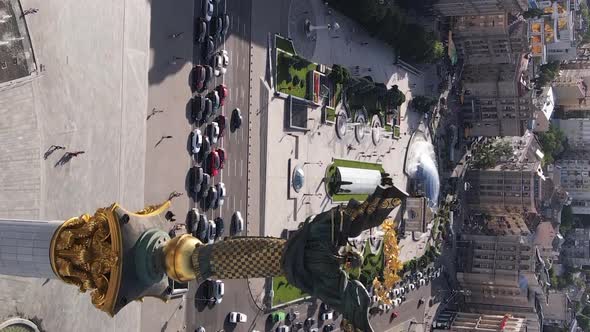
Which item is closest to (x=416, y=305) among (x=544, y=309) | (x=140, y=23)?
(x=544, y=309)

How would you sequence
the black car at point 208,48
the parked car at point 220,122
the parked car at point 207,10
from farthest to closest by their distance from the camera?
the parked car at point 220,122, the black car at point 208,48, the parked car at point 207,10

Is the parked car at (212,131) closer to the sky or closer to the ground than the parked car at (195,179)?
closer to the sky

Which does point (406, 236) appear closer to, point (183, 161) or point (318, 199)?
point (318, 199)

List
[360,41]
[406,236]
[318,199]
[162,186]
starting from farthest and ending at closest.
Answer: [406,236] < [360,41] < [318,199] < [162,186]

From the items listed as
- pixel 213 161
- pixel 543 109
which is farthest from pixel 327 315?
pixel 543 109

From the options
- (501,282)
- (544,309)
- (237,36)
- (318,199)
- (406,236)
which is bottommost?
(544,309)

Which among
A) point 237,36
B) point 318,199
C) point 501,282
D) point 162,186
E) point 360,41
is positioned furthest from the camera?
point 501,282

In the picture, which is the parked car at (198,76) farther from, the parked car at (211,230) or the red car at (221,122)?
the parked car at (211,230)

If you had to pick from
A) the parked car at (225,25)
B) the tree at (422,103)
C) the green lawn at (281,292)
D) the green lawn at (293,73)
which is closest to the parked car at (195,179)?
the parked car at (225,25)
